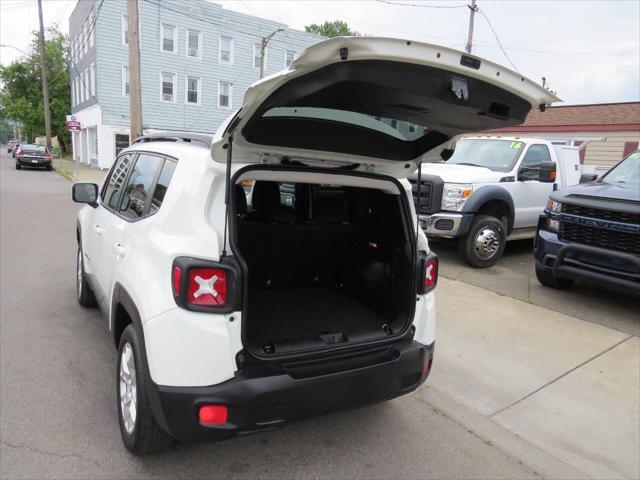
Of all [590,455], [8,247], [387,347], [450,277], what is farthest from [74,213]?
[590,455]

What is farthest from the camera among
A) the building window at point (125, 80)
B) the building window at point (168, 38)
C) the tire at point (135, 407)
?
the building window at point (125, 80)

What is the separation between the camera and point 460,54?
6.26ft

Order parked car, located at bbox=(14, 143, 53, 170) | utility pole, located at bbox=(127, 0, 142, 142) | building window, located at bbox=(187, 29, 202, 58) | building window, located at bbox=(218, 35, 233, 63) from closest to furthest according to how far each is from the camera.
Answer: utility pole, located at bbox=(127, 0, 142, 142), parked car, located at bbox=(14, 143, 53, 170), building window, located at bbox=(187, 29, 202, 58), building window, located at bbox=(218, 35, 233, 63)

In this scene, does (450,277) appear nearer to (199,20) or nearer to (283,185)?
(283,185)

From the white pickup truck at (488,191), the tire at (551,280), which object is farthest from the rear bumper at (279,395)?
the white pickup truck at (488,191)

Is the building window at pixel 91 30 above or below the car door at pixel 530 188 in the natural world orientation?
above

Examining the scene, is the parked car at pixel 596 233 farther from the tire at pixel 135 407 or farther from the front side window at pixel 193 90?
the front side window at pixel 193 90

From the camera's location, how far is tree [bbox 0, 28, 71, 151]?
4466cm

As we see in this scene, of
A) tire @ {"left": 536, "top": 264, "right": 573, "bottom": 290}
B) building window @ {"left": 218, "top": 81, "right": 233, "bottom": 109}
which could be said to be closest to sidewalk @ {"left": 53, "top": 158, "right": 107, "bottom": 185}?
building window @ {"left": 218, "top": 81, "right": 233, "bottom": 109}

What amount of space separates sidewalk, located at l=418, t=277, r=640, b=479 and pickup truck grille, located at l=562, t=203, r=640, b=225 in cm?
117

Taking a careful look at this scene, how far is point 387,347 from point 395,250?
71 centimetres

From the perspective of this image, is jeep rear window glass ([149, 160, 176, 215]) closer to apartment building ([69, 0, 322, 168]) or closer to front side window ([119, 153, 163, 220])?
front side window ([119, 153, 163, 220])

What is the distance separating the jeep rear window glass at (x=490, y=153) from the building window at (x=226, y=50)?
23.2 metres

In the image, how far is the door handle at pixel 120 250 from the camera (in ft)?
9.64
